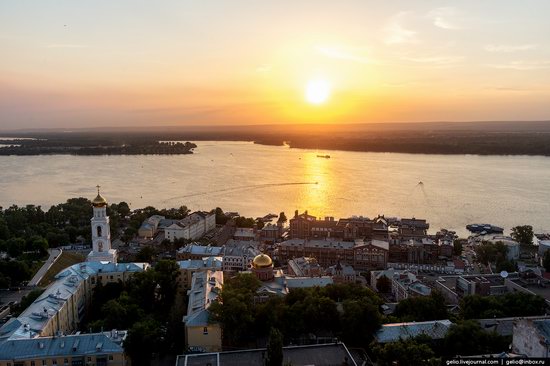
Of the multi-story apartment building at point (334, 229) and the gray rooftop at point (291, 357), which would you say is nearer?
the gray rooftop at point (291, 357)

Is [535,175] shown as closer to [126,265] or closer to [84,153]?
[126,265]

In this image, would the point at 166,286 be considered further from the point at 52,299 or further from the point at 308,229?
the point at 308,229

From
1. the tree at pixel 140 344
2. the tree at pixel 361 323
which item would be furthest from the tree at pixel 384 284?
the tree at pixel 140 344

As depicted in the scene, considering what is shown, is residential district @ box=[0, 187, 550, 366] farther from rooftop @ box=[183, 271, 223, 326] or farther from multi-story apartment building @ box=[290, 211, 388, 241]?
multi-story apartment building @ box=[290, 211, 388, 241]

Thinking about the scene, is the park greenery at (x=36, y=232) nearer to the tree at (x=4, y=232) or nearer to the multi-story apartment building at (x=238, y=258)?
the tree at (x=4, y=232)

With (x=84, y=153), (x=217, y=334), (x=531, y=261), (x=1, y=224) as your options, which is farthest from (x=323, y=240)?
(x=84, y=153)
